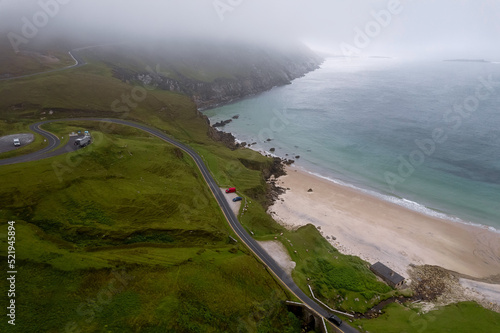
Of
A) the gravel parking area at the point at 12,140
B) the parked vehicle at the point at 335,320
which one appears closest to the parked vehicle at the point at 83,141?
the gravel parking area at the point at 12,140

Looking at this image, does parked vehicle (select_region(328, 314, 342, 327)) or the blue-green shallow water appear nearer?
parked vehicle (select_region(328, 314, 342, 327))

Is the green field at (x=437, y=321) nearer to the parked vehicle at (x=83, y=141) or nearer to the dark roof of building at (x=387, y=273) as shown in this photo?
the dark roof of building at (x=387, y=273)

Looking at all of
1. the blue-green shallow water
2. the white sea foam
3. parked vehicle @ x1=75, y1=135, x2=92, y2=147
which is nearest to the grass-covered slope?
parked vehicle @ x1=75, y1=135, x2=92, y2=147

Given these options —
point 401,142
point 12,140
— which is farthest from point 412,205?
point 12,140

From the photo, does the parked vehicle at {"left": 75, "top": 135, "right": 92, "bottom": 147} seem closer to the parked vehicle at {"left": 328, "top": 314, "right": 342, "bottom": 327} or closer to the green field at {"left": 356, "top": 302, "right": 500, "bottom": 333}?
the parked vehicle at {"left": 328, "top": 314, "right": 342, "bottom": 327}

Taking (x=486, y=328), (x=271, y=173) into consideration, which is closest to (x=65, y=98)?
(x=271, y=173)

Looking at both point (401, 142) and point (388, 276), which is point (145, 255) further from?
point (401, 142)
